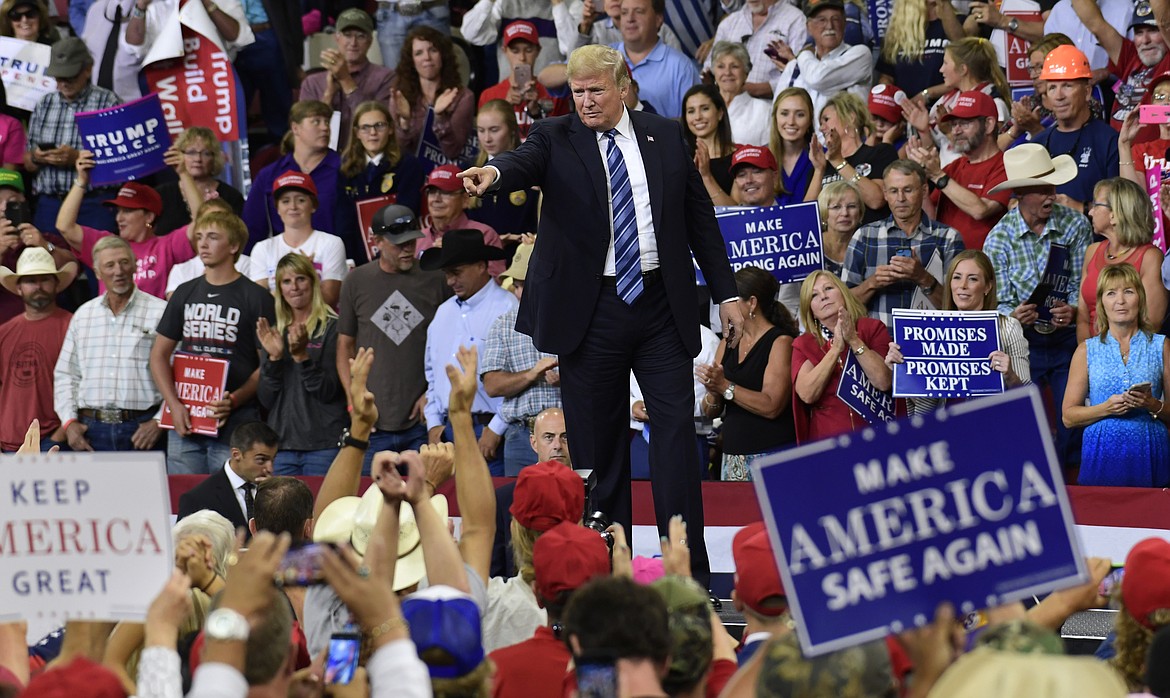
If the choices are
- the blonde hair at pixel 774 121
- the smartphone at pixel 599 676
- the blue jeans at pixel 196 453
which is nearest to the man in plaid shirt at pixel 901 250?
the blonde hair at pixel 774 121

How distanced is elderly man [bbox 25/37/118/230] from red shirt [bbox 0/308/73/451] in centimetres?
140

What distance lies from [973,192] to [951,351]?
1.75 metres

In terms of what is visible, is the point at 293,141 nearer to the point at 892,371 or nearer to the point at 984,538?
the point at 892,371

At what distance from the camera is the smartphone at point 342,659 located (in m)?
3.66

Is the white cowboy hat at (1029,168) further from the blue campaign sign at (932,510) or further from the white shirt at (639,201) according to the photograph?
the blue campaign sign at (932,510)

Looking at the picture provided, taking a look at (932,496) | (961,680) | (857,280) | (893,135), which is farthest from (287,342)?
(961,680)

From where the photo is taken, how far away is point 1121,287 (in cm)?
812

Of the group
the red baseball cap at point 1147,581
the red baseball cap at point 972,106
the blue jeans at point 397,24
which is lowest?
the red baseball cap at point 1147,581

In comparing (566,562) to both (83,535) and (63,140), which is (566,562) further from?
(63,140)

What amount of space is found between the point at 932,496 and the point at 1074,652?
3282 mm

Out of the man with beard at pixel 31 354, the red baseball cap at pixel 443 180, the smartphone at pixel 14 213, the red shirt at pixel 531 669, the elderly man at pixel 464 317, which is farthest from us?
the smartphone at pixel 14 213

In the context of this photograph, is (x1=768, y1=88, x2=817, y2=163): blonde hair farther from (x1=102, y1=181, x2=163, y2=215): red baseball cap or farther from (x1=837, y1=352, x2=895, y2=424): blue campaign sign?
(x1=102, y1=181, x2=163, y2=215): red baseball cap

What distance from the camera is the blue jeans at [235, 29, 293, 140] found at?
1285cm

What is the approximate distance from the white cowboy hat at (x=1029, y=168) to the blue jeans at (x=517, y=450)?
9.11ft
